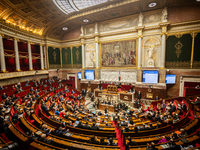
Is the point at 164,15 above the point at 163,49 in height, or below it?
above

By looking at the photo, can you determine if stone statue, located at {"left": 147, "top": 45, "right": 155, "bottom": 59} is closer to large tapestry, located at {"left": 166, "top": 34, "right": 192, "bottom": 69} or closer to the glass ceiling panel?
large tapestry, located at {"left": 166, "top": 34, "right": 192, "bottom": 69}

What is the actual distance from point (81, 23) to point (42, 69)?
1114 centimetres

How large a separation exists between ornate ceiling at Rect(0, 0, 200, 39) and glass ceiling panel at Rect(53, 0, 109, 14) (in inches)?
5.1

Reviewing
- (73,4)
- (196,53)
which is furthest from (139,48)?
→ (73,4)

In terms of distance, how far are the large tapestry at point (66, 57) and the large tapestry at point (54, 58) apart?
40.5 inches

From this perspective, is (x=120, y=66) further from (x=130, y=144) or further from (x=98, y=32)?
(x=130, y=144)

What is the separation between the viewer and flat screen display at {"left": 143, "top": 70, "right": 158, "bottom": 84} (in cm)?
1392

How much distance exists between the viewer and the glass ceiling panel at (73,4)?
13.4m

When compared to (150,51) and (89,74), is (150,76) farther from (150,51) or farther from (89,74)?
(89,74)

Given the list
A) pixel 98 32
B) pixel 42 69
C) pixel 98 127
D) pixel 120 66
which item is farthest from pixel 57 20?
pixel 98 127

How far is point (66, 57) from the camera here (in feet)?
70.9

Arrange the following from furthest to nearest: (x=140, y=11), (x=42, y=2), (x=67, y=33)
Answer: (x=67, y=33) → (x=140, y=11) → (x=42, y=2)

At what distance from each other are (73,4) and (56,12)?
297 centimetres

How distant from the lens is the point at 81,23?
18500 millimetres
